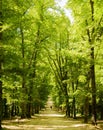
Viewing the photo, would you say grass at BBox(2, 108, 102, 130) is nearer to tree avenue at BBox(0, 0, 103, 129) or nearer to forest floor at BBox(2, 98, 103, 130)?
forest floor at BBox(2, 98, 103, 130)

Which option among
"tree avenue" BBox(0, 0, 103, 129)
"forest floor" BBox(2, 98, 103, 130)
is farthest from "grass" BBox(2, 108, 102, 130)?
"tree avenue" BBox(0, 0, 103, 129)

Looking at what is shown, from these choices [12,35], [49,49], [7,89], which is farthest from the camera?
[49,49]

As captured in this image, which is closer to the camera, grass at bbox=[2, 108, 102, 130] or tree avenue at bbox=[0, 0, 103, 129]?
tree avenue at bbox=[0, 0, 103, 129]

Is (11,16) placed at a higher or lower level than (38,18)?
lower

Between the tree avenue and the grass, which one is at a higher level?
the tree avenue

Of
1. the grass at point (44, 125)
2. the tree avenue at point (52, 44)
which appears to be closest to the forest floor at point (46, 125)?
the grass at point (44, 125)

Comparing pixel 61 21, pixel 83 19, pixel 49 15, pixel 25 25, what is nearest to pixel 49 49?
pixel 61 21

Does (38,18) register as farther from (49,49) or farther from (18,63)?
(18,63)

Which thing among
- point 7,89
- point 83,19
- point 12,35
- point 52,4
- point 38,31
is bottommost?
point 7,89

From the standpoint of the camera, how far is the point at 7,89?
71.9ft

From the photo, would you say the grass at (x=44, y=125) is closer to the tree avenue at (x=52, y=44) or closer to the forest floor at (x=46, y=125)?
the forest floor at (x=46, y=125)

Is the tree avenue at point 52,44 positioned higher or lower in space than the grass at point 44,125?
higher

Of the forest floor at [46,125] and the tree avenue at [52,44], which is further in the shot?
the forest floor at [46,125]

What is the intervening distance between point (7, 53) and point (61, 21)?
22.8m
